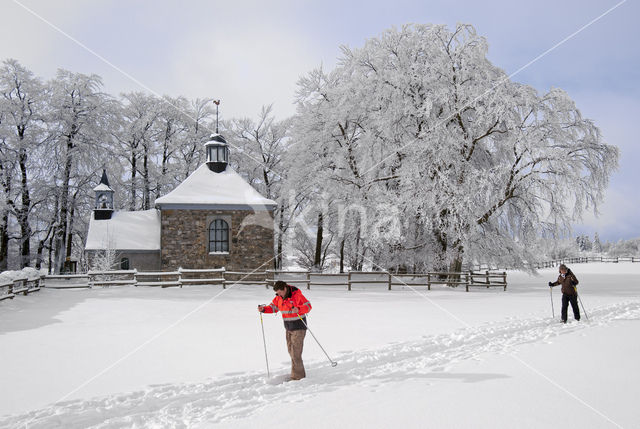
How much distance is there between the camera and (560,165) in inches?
771

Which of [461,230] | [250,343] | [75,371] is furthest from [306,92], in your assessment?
[75,371]

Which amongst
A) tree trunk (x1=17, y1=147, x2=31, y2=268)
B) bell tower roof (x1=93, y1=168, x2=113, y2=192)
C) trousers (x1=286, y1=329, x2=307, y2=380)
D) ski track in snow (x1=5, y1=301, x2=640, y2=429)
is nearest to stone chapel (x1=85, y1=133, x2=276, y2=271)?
bell tower roof (x1=93, y1=168, x2=113, y2=192)

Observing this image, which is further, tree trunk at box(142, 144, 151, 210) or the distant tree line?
tree trunk at box(142, 144, 151, 210)

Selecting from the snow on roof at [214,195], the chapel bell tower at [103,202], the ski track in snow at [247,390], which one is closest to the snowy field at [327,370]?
the ski track in snow at [247,390]

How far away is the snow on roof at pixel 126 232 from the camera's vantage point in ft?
76.3

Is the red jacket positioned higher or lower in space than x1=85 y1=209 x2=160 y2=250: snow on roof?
lower

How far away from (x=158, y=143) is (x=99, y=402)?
1244 inches

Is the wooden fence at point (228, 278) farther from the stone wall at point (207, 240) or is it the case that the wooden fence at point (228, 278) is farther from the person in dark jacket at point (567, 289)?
the person in dark jacket at point (567, 289)

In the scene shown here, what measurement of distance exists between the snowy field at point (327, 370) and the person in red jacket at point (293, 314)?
32 cm

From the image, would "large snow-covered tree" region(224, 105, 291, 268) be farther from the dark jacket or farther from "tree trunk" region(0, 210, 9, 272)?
the dark jacket

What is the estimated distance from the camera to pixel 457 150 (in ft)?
69.6

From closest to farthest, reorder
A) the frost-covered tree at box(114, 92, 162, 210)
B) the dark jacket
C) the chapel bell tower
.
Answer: the dark jacket
the chapel bell tower
the frost-covered tree at box(114, 92, 162, 210)

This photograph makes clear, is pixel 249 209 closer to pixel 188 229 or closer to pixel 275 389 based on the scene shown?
pixel 188 229

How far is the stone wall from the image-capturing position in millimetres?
22859
